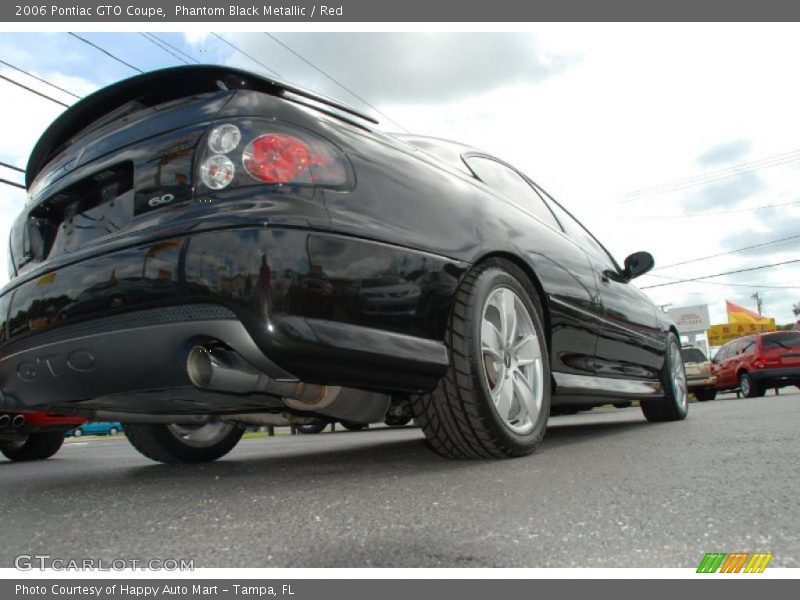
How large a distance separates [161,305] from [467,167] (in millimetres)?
1713

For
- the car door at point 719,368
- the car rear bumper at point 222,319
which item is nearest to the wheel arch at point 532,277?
the car rear bumper at point 222,319

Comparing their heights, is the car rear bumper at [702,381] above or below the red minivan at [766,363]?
below

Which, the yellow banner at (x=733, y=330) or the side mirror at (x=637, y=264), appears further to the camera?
the yellow banner at (x=733, y=330)

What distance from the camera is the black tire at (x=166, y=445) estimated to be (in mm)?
3623

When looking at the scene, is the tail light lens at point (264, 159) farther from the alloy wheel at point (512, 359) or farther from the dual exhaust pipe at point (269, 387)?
the alloy wheel at point (512, 359)

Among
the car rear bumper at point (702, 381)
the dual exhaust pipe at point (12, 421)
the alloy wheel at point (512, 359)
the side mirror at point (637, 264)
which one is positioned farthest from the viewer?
the car rear bumper at point (702, 381)

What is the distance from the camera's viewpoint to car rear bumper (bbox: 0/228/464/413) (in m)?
1.95

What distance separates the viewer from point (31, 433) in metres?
5.67

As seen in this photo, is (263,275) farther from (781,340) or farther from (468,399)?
(781,340)

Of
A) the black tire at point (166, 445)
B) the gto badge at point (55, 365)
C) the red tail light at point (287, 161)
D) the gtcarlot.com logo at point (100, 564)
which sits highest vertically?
the red tail light at point (287, 161)

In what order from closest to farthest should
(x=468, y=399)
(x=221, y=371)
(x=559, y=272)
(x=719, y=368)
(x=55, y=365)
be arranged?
(x=221, y=371) → (x=55, y=365) → (x=468, y=399) → (x=559, y=272) → (x=719, y=368)

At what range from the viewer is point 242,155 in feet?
6.95

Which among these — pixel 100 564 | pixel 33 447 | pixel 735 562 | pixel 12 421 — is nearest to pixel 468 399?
pixel 735 562

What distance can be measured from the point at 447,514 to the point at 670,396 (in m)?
4.03
